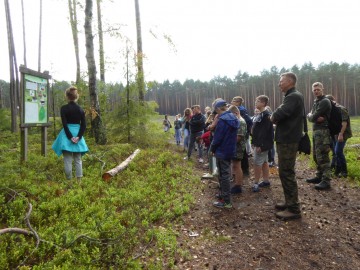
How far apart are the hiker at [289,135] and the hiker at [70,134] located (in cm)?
438

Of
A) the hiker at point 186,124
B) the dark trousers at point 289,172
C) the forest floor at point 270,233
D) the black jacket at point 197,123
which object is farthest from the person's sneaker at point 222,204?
the hiker at point 186,124

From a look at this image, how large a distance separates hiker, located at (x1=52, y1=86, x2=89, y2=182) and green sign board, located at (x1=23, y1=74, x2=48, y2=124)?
1.67 meters

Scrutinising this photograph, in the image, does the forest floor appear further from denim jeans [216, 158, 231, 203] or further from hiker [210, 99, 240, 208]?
hiker [210, 99, 240, 208]

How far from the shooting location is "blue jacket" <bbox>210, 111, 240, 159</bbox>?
16.8 feet

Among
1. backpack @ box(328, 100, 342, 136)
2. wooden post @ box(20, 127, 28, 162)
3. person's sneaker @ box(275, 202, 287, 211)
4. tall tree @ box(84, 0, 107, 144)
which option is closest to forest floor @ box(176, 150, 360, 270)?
person's sneaker @ box(275, 202, 287, 211)

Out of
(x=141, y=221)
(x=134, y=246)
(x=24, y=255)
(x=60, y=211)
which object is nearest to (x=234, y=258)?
(x=134, y=246)

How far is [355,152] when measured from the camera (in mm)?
9688

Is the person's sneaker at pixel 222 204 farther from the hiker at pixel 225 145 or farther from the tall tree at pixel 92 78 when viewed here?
the tall tree at pixel 92 78

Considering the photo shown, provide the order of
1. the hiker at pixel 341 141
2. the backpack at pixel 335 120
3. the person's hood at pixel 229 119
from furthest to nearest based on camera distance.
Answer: the hiker at pixel 341 141
the backpack at pixel 335 120
the person's hood at pixel 229 119

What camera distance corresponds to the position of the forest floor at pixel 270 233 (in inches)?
136

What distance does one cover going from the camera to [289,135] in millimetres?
4625

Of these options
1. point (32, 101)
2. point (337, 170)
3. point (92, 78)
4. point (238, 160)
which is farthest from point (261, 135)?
point (92, 78)

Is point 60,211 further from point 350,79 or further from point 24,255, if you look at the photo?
point 350,79

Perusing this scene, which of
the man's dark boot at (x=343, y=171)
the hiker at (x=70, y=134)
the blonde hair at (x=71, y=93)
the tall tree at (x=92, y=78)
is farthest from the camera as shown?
Answer: the tall tree at (x=92, y=78)
